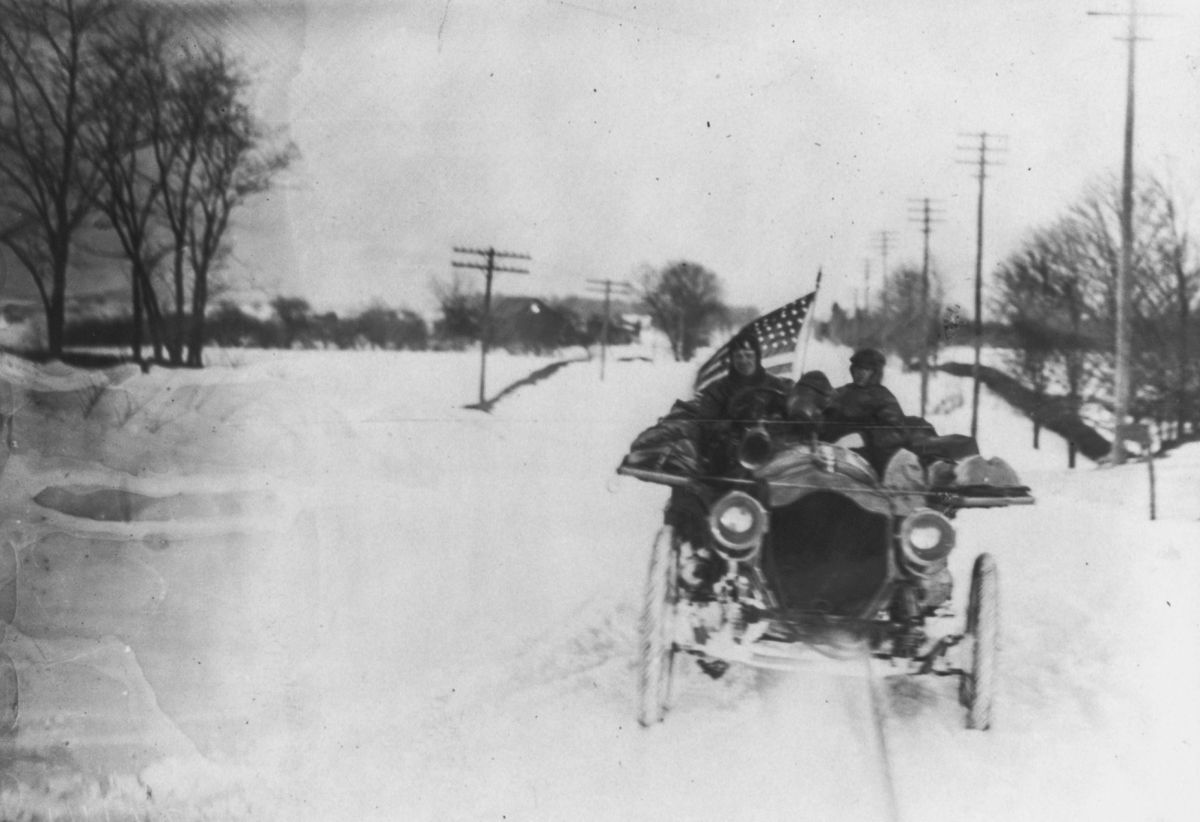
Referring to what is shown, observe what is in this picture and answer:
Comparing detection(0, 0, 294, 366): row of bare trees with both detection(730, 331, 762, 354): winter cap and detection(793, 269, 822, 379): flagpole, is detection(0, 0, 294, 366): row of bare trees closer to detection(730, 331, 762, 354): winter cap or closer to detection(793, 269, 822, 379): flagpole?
detection(730, 331, 762, 354): winter cap

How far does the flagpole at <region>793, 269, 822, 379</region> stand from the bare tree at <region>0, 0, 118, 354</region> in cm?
234

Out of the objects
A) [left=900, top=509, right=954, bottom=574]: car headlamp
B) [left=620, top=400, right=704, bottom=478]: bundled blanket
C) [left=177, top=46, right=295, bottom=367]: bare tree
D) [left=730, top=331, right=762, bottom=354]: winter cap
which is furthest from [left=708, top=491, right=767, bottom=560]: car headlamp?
[left=177, top=46, right=295, bottom=367]: bare tree

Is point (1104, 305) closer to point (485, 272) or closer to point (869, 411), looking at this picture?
point (869, 411)

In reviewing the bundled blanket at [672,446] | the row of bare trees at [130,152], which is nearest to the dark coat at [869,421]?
the bundled blanket at [672,446]

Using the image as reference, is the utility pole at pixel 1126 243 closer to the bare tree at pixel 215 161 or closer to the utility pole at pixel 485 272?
the utility pole at pixel 485 272

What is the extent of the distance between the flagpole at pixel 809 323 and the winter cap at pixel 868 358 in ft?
0.44

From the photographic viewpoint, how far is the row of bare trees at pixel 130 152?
10.4 ft

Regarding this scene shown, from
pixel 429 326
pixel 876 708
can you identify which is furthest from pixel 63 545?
pixel 876 708

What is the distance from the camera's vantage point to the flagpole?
9.20ft

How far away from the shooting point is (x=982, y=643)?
2.67 m

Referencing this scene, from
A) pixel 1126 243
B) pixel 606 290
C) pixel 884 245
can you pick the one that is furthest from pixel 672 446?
pixel 1126 243

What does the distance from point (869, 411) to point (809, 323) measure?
307 millimetres

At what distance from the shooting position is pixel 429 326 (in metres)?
3.07

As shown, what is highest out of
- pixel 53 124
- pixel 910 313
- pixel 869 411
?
pixel 53 124
